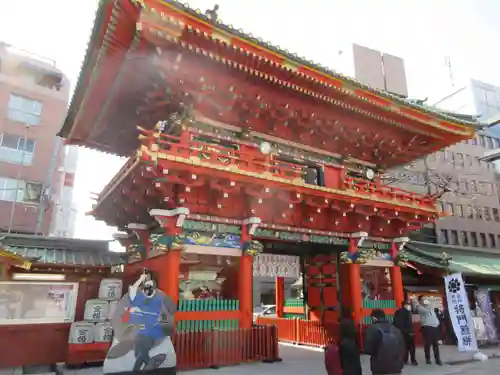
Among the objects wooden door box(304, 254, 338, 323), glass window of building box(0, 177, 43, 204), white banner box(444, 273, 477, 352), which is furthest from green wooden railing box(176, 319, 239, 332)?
glass window of building box(0, 177, 43, 204)

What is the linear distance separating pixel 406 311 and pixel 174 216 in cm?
685

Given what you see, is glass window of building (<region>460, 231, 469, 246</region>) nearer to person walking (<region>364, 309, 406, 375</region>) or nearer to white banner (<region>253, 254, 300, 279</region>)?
white banner (<region>253, 254, 300, 279</region>)

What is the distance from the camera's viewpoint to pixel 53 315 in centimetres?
1161

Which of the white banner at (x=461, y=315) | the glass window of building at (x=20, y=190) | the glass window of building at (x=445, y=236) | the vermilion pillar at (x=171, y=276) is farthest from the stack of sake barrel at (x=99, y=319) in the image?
the glass window of building at (x=445, y=236)

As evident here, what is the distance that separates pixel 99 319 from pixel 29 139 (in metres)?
18.6

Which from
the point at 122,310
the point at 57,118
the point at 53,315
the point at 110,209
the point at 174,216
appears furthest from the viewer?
the point at 57,118

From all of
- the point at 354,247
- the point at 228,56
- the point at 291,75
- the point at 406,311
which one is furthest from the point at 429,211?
the point at 228,56

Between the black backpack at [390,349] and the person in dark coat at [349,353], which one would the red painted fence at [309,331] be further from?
the person in dark coat at [349,353]

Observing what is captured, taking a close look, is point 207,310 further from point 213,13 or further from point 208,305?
point 213,13

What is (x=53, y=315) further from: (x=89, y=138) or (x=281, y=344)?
(x=281, y=344)

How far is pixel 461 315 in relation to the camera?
12.7 m

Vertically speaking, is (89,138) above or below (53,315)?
above

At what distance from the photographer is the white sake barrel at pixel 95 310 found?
1131 centimetres

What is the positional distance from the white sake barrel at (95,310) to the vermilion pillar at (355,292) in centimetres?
817
